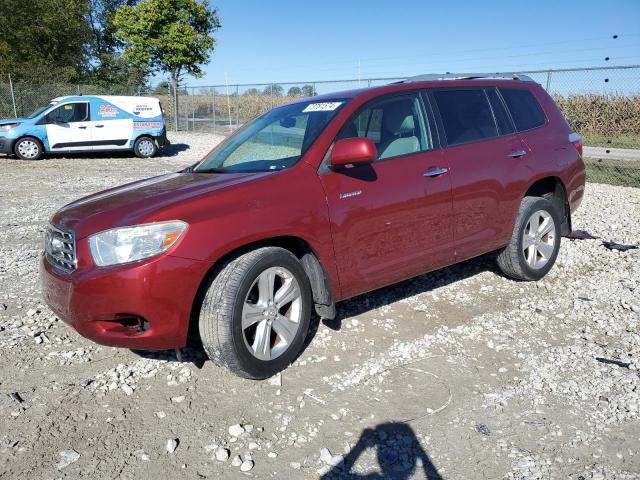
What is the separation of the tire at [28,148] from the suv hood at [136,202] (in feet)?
44.6

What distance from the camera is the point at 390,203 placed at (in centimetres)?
379

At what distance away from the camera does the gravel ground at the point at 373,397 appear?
8.73 feet

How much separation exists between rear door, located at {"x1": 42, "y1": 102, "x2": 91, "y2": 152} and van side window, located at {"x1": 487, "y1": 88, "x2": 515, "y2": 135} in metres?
13.9

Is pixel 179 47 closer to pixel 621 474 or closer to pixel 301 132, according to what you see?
pixel 301 132

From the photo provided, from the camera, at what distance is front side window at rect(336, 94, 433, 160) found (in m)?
3.90

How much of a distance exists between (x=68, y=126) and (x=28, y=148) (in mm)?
1256

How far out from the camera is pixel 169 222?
3006mm

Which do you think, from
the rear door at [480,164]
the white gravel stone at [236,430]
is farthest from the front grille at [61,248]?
the rear door at [480,164]

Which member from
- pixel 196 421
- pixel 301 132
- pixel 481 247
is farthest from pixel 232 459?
pixel 481 247

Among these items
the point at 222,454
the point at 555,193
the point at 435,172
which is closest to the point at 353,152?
the point at 435,172

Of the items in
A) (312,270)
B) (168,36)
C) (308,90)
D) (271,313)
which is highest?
(168,36)

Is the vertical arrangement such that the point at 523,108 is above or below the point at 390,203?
above

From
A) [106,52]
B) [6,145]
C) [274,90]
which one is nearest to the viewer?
[6,145]

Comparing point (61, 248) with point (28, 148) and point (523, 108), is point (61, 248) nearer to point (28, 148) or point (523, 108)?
point (523, 108)
